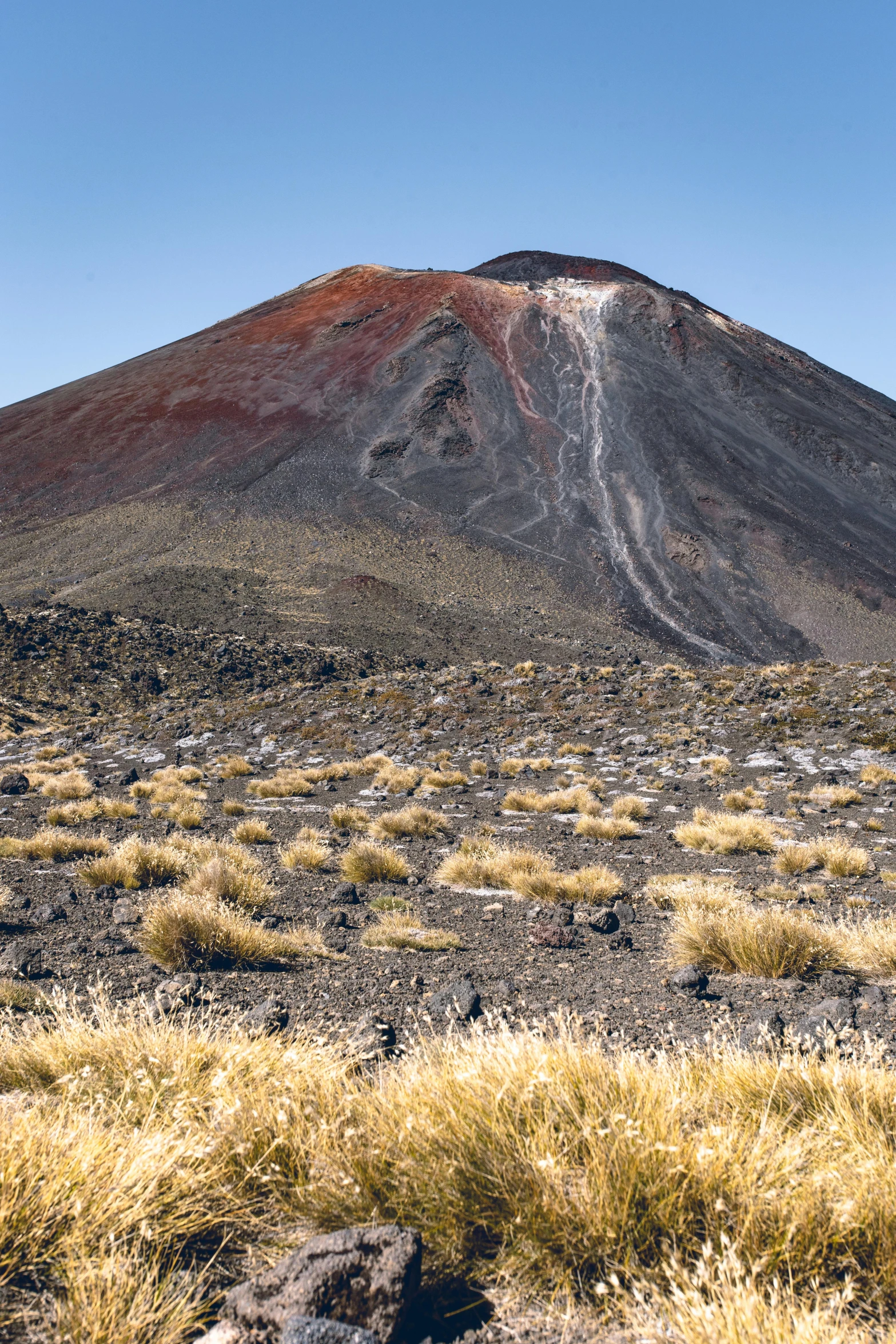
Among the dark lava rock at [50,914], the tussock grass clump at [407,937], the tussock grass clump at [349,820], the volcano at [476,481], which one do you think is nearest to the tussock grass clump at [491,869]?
the tussock grass clump at [407,937]

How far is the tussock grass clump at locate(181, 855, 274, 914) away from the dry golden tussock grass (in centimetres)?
343

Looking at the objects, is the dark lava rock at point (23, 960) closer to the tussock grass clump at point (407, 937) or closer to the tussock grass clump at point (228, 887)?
the tussock grass clump at point (228, 887)

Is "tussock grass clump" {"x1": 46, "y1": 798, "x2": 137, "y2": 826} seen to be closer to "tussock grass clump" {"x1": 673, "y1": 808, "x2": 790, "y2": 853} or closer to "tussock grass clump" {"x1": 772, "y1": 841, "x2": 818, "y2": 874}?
"tussock grass clump" {"x1": 673, "y1": 808, "x2": 790, "y2": 853}

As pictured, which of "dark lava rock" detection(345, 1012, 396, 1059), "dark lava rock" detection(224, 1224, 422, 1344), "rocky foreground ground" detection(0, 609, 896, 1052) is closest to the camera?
"dark lava rock" detection(224, 1224, 422, 1344)

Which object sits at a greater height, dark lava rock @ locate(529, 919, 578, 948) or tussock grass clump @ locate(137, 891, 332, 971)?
tussock grass clump @ locate(137, 891, 332, 971)

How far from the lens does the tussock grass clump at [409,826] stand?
32.3ft

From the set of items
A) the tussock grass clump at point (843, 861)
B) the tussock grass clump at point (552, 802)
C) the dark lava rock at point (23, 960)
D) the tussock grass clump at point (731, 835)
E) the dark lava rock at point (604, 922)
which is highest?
the dark lava rock at point (23, 960)

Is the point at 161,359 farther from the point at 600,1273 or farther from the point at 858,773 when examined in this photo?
the point at 600,1273

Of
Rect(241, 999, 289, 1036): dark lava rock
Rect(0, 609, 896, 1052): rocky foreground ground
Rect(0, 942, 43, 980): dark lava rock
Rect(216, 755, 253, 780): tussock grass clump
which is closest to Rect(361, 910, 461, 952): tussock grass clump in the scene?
Rect(0, 609, 896, 1052): rocky foreground ground

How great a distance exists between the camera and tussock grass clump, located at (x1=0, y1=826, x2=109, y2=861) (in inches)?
324

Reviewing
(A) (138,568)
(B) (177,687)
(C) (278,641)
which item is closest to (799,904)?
(B) (177,687)

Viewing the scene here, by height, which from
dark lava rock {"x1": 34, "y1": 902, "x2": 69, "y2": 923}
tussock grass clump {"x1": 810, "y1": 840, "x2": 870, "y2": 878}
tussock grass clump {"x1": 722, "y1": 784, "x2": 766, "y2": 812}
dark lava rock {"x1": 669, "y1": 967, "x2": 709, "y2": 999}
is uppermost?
dark lava rock {"x1": 669, "y1": 967, "x2": 709, "y2": 999}

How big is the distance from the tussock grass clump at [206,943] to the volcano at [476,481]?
27.9 meters

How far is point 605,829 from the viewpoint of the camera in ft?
31.4
